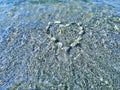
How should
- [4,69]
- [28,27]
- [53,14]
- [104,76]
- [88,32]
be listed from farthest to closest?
1. [53,14]
2. [28,27]
3. [88,32]
4. [4,69]
5. [104,76]

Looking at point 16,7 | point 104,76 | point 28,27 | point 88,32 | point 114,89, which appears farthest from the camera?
point 16,7

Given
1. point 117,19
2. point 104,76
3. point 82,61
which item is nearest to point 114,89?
point 104,76

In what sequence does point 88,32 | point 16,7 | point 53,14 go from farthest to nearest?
point 16,7
point 53,14
point 88,32

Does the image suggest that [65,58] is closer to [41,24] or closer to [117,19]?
[41,24]

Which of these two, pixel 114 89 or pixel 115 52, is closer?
pixel 114 89

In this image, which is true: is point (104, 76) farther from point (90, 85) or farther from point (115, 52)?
point (115, 52)

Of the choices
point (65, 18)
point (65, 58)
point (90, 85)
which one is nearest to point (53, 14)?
point (65, 18)
